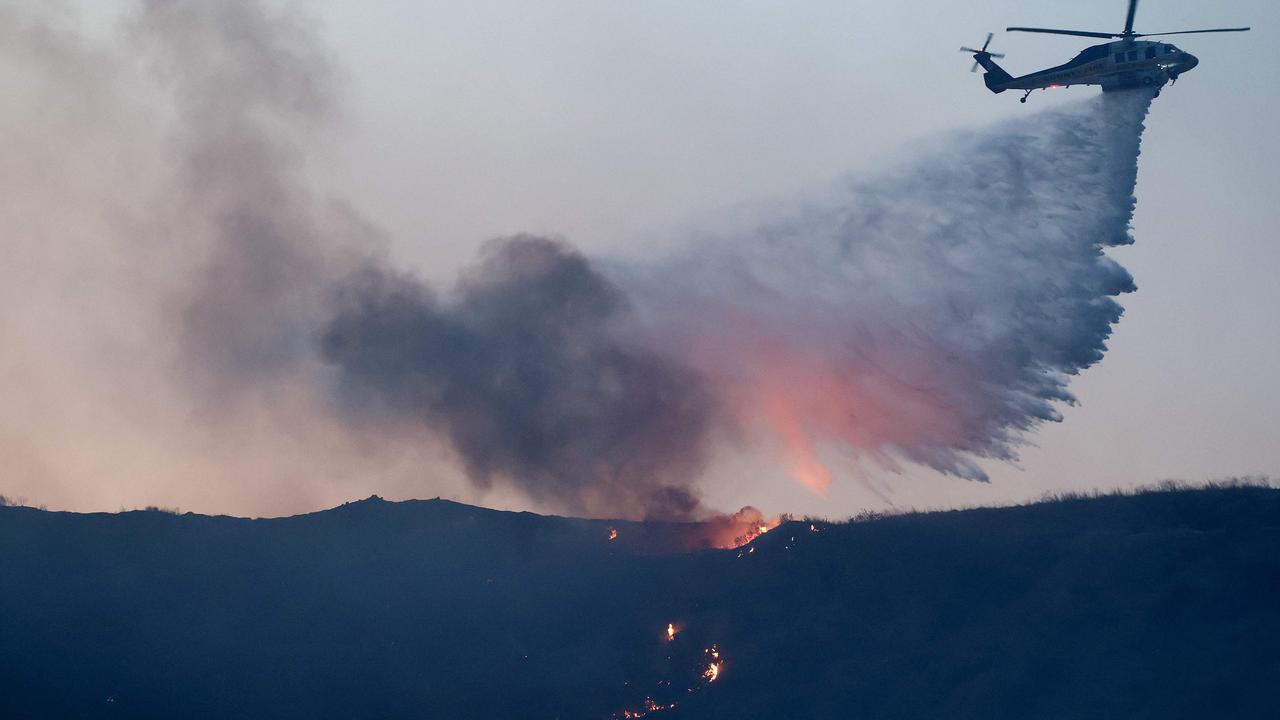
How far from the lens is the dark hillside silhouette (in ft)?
135

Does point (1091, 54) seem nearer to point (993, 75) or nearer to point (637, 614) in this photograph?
point (993, 75)

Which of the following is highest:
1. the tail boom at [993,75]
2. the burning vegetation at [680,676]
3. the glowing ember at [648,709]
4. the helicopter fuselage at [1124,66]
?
the tail boom at [993,75]

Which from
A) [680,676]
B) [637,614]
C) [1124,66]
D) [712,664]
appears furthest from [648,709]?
[1124,66]

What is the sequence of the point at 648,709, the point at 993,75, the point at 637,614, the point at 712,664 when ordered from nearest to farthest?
1. the point at 648,709
2. the point at 712,664
3. the point at 637,614
4. the point at 993,75

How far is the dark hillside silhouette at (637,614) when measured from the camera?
41.2 metres

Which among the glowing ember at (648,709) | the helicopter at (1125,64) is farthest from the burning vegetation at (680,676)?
the helicopter at (1125,64)

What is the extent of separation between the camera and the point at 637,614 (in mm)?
52094

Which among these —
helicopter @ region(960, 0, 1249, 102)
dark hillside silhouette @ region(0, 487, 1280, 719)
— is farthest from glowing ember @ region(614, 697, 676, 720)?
helicopter @ region(960, 0, 1249, 102)

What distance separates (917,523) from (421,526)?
26870mm

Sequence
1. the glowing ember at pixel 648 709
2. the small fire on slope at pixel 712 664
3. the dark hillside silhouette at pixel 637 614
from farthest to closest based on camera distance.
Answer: the small fire on slope at pixel 712 664, the glowing ember at pixel 648 709, the dark hillside silhouette at pixel 637 614

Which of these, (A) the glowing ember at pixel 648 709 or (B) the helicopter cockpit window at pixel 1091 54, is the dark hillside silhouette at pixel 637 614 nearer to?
(A) the glowing ember at pixel 648 709

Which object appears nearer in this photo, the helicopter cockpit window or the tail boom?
the helicopter cockpit window

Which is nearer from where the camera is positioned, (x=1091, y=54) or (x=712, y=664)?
(x=712, y=664)

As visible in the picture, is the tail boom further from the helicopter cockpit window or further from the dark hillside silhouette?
the dark hillside silhouette
